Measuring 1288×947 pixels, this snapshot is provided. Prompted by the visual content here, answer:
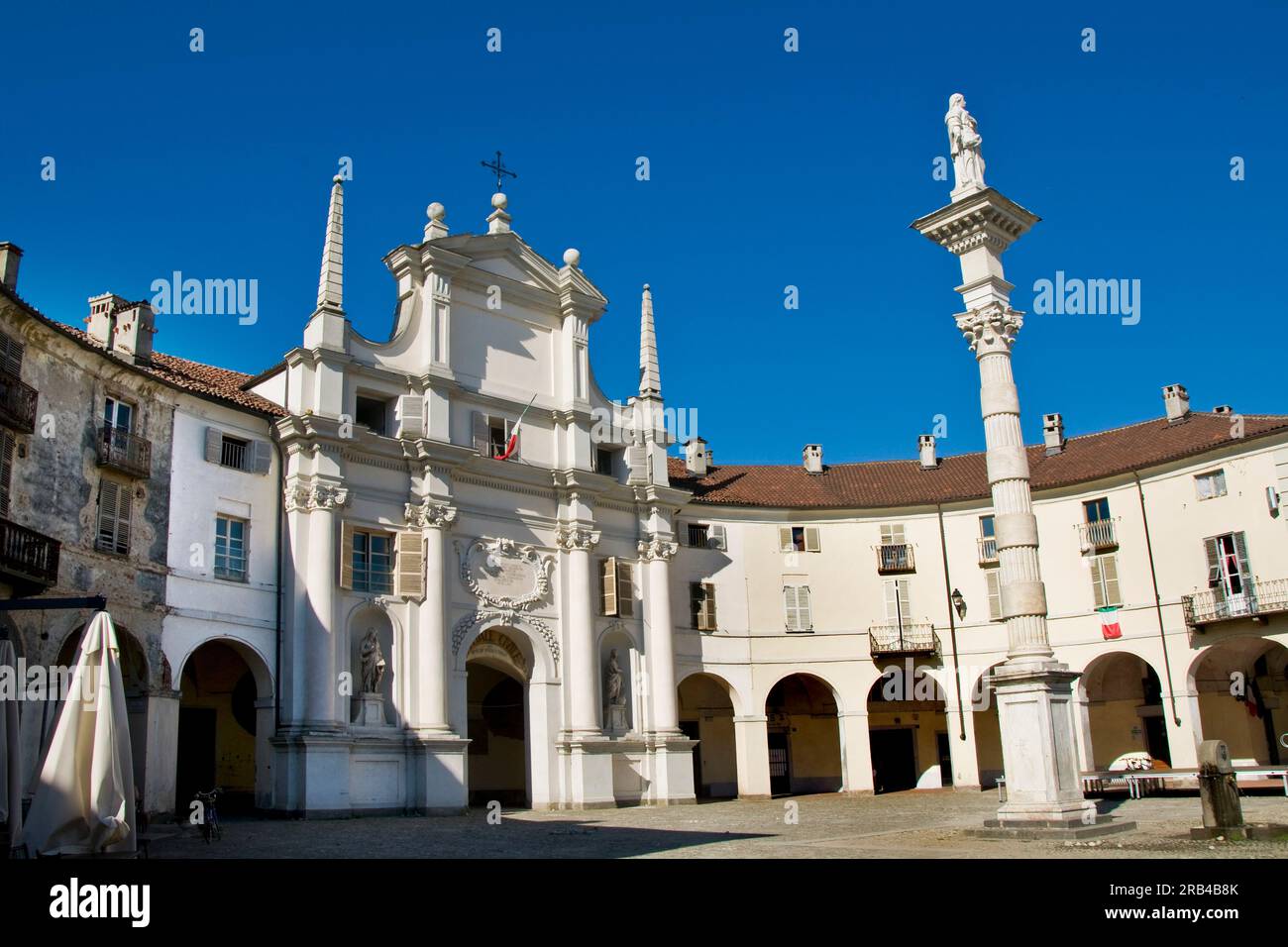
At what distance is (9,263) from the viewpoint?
83.4ft

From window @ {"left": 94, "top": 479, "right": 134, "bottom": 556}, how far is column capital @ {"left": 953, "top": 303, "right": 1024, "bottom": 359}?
18518 mm

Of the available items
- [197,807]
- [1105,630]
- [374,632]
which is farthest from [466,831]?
[1105,630]

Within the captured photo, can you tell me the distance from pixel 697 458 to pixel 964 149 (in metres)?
24.1

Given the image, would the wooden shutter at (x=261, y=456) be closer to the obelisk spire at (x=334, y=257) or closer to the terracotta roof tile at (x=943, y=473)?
the obelisk spire at (x=334, y=257)

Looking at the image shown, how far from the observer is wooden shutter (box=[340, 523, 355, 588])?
3020cm

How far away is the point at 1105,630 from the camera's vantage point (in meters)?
37.8

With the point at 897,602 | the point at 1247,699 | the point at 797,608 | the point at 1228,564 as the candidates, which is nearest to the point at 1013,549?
the point at 1228,564

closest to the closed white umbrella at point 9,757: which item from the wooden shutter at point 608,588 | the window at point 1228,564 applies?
the wooden shutter at point 608,588

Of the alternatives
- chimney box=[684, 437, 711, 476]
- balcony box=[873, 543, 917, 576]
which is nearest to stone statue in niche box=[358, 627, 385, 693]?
chimney box=[684, 437, 711, 476]

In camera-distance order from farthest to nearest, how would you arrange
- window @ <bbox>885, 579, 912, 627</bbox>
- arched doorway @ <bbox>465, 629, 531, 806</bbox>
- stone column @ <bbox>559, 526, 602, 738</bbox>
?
window @ <bbox>885, 579, 912, 627</bbox>, arched doorway @ <bbox>465, 629, 531, 806</bbox>, stone column @ <bbox>559, 526, 602, 738</bbox>

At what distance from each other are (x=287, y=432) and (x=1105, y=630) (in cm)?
2605

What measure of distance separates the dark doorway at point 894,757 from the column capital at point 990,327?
2534 centimetres

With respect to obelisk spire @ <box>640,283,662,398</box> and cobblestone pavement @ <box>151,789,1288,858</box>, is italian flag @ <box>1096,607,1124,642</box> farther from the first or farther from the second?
obelisk spire @ <box>640,283,662,398</box>
